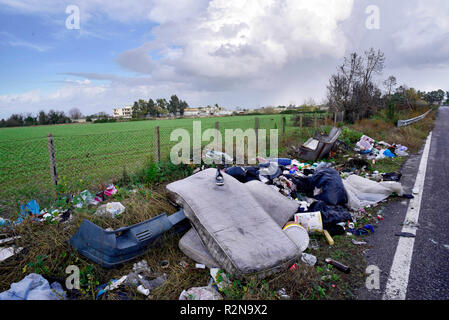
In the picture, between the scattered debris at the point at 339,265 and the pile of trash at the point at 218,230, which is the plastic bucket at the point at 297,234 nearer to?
the pile of trash at the point at 218,230

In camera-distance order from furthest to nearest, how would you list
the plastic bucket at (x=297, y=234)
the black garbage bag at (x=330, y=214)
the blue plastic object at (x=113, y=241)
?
the black garbage bag at (x=330, y=214)
the plastic bucket at (x=297, y=234)
the blue plastic object at (x=113, y=241)

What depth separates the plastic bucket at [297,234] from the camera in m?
3.07

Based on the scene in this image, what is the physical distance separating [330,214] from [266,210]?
3.39ft

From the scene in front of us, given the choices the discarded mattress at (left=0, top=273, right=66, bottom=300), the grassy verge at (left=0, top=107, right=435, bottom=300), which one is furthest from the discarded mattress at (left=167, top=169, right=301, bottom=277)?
the discarded mattress at (left=0, top=273, right=66, bottom=300)

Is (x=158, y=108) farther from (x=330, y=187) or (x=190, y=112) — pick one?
(x=330, y=187)

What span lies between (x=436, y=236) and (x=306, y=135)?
7807mm

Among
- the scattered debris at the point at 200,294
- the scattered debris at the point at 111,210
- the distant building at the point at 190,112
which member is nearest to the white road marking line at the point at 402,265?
the scattered debris at the point at 200,294

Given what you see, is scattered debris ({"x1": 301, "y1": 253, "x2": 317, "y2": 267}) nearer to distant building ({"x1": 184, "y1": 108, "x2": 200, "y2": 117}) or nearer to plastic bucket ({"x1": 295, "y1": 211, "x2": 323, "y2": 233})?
plastic bucket ({"x1": 295, "y1": 211, "x2": 323, "y2": 233})

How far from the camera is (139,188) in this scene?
14.7ft

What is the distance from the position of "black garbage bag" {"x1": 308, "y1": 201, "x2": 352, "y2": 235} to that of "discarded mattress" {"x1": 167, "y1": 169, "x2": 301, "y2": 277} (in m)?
1.08

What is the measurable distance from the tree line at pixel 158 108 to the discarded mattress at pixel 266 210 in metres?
75.9
